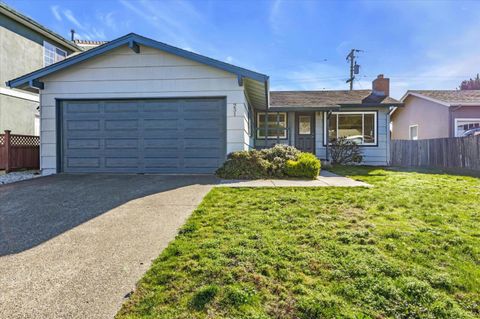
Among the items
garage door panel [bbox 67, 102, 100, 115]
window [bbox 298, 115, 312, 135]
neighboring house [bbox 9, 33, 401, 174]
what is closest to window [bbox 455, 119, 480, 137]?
window [bbox 298, 115, 312, 135]

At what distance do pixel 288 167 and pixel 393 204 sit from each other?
3529 mm

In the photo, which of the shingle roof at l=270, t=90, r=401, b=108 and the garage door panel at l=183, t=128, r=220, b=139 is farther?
the shingle roof at l=270, t=90, r=401, b=108

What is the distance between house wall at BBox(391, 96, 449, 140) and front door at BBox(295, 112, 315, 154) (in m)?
7.82

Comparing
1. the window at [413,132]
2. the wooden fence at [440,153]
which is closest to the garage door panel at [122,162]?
the wooden fence at [440,153]

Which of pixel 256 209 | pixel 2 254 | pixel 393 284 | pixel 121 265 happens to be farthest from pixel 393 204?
pixel 2 254

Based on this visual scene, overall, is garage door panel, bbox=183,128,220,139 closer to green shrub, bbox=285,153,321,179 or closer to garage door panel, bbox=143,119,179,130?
garage door panel, bbox=143,119,179,130

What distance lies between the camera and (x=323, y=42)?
18422 millimetres

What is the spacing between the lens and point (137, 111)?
8.84m

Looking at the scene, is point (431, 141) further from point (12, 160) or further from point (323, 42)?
point (12, 160)

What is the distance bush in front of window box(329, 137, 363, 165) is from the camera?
505 inches

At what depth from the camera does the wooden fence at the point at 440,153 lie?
1098 centimetres

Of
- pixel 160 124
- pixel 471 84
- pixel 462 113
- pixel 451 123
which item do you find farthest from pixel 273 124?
pixel 471 84

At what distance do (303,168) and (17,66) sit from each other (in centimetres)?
1360

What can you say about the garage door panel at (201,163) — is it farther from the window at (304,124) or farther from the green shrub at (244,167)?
the window at (304,124)
